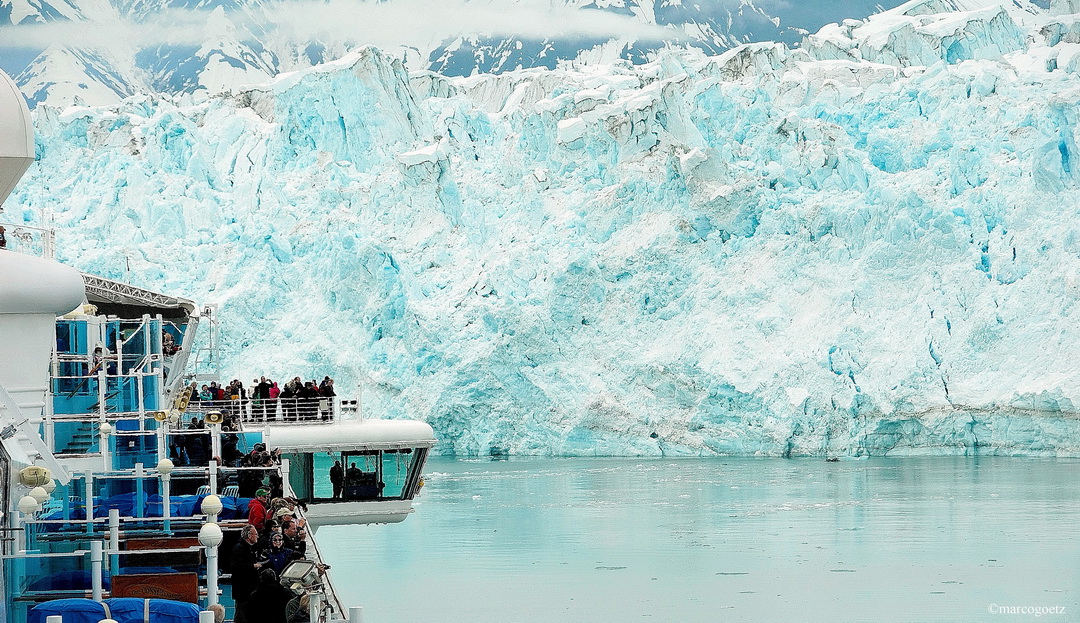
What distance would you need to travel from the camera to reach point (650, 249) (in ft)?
101

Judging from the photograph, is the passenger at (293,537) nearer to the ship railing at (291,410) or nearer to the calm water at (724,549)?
the ship railing at (291,410)

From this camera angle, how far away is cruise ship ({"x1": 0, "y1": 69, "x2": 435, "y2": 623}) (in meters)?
4.55

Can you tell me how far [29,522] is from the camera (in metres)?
4.64

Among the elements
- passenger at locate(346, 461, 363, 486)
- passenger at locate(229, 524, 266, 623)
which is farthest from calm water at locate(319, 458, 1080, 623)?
passenger at locate(229, 524, 266, 623)

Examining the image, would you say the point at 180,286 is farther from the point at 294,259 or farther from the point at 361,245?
the point at 361,245

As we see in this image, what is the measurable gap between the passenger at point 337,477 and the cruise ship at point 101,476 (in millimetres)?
451

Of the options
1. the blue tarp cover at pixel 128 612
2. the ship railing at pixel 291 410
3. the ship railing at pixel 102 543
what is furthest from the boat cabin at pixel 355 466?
the blue tarp cover at pixel 128 612

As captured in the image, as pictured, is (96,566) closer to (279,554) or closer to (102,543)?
(102,543)

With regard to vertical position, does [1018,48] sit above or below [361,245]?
above

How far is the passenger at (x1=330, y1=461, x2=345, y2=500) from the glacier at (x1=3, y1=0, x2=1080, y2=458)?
1630 cm

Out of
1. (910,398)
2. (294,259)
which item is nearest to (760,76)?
(910,398)

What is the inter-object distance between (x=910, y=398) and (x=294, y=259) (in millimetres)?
14444

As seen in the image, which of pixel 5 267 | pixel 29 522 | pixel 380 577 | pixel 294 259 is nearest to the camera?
pixel 29 522

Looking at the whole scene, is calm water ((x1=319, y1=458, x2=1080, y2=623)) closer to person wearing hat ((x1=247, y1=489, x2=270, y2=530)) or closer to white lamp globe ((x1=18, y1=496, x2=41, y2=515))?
person wearing hat ((x1=247, y1=489, x2=270, y2=530))
